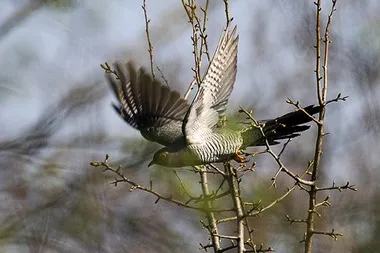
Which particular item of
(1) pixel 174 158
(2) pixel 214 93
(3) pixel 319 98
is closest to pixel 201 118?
(2) pixel 214 93

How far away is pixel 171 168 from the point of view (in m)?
5.04

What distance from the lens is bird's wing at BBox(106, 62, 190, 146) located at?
5199mm

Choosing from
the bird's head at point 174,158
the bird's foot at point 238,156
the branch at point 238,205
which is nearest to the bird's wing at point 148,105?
the bird's head at point 174,158

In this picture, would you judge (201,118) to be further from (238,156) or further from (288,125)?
(288,125)

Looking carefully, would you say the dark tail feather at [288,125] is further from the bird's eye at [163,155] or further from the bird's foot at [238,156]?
the bird's eye at [163,155]

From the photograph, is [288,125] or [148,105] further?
→ [148,105]

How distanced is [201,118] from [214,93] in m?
0.15

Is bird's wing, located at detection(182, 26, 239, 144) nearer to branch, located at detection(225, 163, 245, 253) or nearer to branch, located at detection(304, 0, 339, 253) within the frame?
branch, located at detection(225, 163, 245, 253)

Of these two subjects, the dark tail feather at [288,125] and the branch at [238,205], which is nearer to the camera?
the branch at [238,205]

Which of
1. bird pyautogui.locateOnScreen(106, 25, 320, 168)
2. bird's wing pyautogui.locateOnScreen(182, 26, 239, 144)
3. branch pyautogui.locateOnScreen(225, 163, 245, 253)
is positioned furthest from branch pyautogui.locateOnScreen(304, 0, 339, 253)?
bird's wing pyautogui.locateOnScreen(182, 26, 239, 144)

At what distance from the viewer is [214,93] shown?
509cm

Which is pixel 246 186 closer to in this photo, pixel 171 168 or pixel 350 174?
pixel 171 168

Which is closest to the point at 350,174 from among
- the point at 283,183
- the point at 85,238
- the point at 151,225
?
the point at 283,183

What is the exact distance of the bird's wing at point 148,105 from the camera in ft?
17.1
